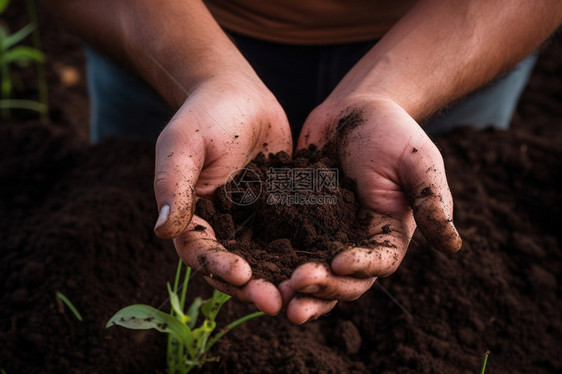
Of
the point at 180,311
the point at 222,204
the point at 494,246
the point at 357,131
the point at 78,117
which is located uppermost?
the point at 357,131

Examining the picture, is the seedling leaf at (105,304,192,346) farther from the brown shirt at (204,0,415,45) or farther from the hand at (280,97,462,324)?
the brown shirt at (204,0,415,45)

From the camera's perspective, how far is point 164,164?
47.3 inches

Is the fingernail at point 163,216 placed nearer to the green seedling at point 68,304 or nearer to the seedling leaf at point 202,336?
the seedling leaf at point 202,336

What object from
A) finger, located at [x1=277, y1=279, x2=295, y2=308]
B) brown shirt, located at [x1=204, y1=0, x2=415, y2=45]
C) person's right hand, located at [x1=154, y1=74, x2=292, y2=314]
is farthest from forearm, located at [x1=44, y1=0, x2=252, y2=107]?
finger, located at [x1=277, y1=279, x2=295, y2=308]

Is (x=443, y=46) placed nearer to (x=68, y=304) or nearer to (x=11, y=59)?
(x=68, y=304)

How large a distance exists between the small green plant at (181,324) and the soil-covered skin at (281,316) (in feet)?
0.29

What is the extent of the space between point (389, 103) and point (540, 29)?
2.89 ft

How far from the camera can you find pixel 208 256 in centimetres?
115

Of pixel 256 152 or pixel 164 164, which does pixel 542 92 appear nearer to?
pixel 256 152

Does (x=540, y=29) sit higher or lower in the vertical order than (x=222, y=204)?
higher

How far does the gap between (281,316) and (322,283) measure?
670 mm

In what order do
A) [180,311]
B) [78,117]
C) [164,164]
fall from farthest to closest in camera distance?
1. [78,117]
2. [180,311]
3. [164,164]

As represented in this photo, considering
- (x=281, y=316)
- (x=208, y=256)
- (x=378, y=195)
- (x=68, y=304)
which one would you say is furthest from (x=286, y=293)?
(x=68, y=304)

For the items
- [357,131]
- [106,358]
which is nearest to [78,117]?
[106,358]
